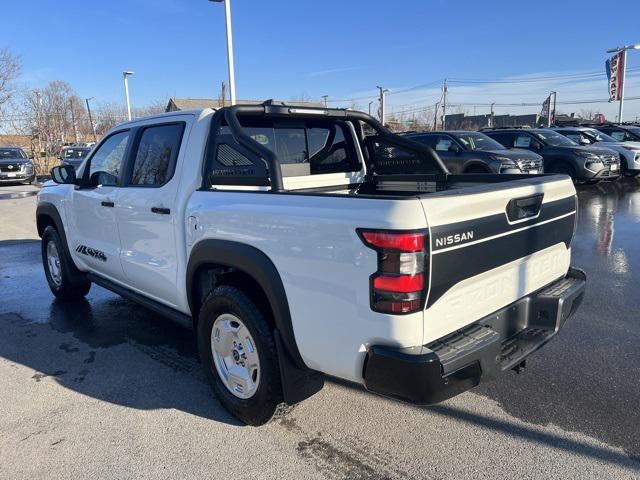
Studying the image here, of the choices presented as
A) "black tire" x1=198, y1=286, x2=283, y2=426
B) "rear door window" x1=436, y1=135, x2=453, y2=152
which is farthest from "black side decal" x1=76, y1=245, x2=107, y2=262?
"rear door window" x1=436, y1=135, x2=453, y2=152

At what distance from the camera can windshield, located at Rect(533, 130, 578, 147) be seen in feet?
48.6

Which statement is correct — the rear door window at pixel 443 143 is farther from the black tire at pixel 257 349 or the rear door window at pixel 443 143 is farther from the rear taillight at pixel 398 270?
the rear taillight at pixel 398 270

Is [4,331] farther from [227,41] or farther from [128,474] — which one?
[227,41]

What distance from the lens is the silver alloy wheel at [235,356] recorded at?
303 cm

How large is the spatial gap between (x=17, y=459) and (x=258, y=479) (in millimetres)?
1427

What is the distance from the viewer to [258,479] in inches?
104

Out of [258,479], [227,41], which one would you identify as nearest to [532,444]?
[258,479]

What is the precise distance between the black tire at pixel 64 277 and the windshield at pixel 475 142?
10.0 meters

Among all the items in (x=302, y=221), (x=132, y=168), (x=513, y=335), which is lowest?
(x=513, y=335)

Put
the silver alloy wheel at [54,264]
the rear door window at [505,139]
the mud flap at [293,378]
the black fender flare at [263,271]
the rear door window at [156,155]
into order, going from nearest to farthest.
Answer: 1. the black fender flare at [263,271]
2. the mud flap at [293,378]
3. the rear door window at [156,155]
4. the silver alloy wheel at [54,264]
5. the rear door window at [505,139]

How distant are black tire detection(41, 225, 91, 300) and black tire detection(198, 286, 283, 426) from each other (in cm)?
278

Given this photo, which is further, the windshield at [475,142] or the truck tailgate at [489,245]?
the windshield at [475,142]

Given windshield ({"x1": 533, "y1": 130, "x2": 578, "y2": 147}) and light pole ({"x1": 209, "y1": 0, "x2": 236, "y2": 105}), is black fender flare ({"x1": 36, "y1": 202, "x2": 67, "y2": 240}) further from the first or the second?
windshield ({"x1": 533, "y1": 130, "x2": 578, "y2": 147})

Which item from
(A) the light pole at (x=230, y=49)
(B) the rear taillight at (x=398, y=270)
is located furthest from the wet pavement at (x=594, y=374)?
(A) the light pole at (x=230, y=49)
